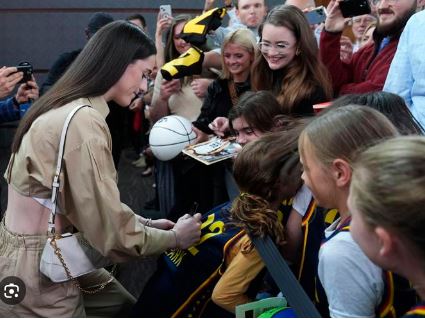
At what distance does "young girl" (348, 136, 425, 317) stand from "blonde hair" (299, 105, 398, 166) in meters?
0.26

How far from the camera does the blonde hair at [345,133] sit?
4.35ft

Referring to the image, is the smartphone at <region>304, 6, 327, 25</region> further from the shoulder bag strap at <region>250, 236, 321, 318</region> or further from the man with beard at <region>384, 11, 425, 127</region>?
the shoulder bag strap at <region>250, 236, 321, 318</region>

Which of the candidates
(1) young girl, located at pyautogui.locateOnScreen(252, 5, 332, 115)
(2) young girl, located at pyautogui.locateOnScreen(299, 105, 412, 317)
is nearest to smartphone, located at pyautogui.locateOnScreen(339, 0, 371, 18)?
(1) young girl, located at pyautogui.locateOnScreen(252, 5, 332, 115)

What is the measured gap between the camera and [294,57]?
8.57ft

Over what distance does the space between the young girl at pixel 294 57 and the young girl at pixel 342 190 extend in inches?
45.3

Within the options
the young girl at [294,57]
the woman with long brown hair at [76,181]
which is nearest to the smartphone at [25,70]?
the woman with long brown hair at [76,181]

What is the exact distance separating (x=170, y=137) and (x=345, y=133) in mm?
1914

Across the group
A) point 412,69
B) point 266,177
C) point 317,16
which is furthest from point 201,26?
point 266,177

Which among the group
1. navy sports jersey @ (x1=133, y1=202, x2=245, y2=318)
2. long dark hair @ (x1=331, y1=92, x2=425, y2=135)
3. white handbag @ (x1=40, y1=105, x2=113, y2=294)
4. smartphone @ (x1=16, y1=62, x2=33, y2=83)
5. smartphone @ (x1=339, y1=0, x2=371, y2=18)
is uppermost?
smartphone @ (x1=339, y1=0, x2=371, y2=18)

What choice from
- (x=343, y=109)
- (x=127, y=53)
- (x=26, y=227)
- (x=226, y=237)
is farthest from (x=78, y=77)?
(x=343, y=109)

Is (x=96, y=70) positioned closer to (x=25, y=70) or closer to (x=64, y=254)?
(x=64, y=254)

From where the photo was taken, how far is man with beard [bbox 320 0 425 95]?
250 centimetres

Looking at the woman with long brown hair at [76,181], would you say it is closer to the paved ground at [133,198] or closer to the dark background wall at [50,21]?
the paved ground at [133,198]

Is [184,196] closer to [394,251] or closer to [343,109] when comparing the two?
[343,109]
